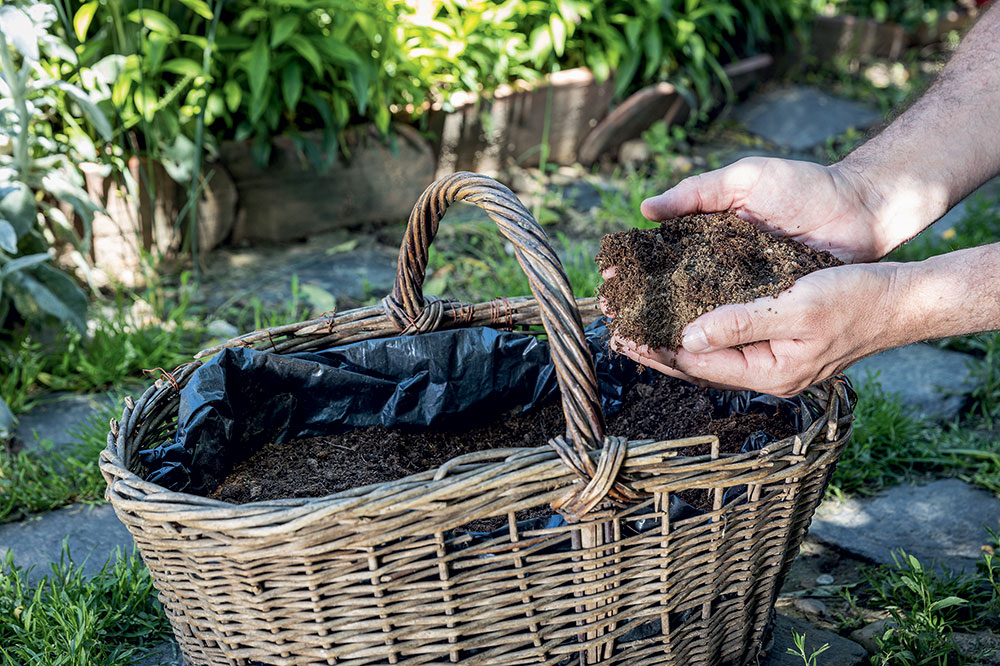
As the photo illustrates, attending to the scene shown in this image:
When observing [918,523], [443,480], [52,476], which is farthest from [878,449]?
[52,476]

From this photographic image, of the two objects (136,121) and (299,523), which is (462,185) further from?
(136,121)

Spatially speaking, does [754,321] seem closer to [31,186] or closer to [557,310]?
[557,310]

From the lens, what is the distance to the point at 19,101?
2.31 metres

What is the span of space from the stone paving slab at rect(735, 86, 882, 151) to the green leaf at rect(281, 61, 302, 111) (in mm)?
2627

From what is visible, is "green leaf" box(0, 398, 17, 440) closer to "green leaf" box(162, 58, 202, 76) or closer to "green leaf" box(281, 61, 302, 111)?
"green leaf" box(162, 58, 202, 76)

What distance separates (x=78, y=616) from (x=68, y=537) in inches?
12.3

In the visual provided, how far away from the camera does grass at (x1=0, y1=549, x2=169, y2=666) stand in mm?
1574

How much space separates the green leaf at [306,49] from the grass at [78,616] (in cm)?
180

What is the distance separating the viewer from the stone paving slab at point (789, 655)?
1609 mm

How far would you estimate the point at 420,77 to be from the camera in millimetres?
3438

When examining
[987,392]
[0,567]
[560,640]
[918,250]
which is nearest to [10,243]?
[0,567]

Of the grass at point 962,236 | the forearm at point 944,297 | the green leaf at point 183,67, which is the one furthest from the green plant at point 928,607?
the green leaf at point 183,67

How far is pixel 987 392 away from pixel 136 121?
8.82 ft

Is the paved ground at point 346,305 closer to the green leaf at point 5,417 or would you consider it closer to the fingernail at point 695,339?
the green leaf at point 5,417
